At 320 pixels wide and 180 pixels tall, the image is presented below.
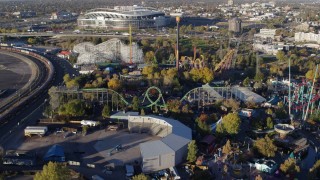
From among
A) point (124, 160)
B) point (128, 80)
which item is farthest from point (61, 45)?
point (124, 160)

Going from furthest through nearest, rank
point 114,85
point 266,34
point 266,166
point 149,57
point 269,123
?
point 266,34 < point 149,57 < point 114,85 < point 269,123 < point 266,166

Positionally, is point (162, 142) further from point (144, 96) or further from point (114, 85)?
point (114, 85)

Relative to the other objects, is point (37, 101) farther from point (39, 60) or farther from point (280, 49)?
point (280, 49)

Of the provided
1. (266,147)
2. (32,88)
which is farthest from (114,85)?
(266,147)

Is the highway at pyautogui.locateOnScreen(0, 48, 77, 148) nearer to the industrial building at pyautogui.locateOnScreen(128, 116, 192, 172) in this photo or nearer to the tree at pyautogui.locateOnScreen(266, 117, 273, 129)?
the industrial building at pyautogui.locateOnScreen(128, 116, 192, 172)

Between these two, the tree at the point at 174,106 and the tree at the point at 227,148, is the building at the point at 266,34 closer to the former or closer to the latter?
the tree at the point at 174,106

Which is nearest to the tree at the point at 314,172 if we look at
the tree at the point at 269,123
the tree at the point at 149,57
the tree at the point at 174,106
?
the tree at the point at 269,123
